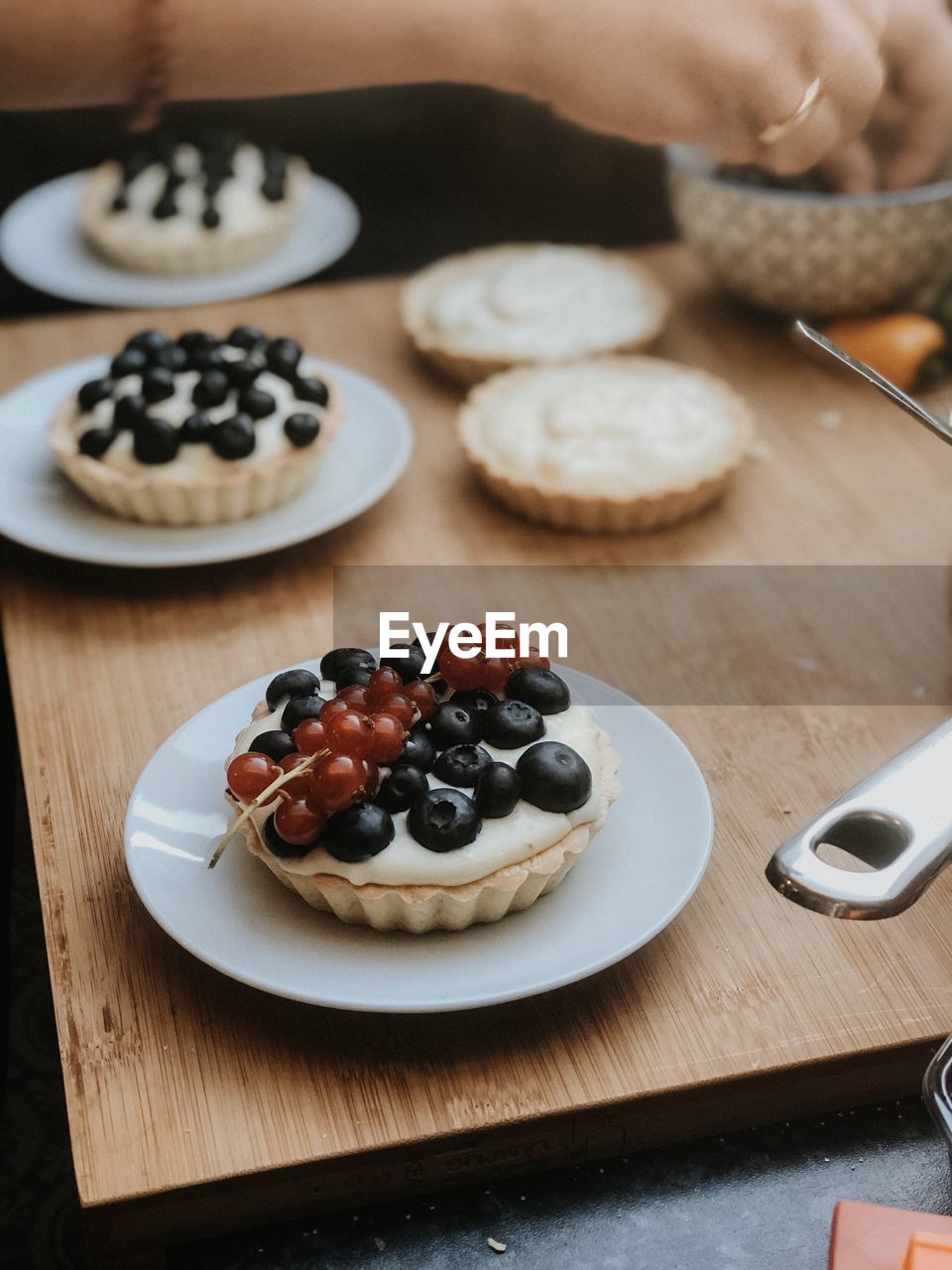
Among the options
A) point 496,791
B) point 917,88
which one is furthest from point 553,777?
point 917,88

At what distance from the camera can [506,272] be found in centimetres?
154

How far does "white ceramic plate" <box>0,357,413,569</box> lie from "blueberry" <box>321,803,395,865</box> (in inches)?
18.1

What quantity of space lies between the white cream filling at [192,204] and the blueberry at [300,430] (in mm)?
613

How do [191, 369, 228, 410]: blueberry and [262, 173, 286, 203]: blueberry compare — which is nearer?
[191, 369, 228, 410]: blueberry

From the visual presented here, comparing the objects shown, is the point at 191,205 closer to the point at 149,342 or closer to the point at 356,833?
the point at 149,342

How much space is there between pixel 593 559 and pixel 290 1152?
0.65 m

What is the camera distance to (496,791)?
2.53ft

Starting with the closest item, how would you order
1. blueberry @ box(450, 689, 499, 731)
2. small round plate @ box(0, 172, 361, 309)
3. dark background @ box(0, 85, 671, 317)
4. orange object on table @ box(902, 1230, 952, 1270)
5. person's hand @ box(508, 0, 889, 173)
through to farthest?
orange object on table @ box(902, 1230, 952, 1270)
blueberry @ box(450, 689, 499, 731)
person's hand @ box(508, 0, 889, 173)
small round plate @ box(0, 172, 361, 309)
dark background @ box(0, 85, 671, 317)

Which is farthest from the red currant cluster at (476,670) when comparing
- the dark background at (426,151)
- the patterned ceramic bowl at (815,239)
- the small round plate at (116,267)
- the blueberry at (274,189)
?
the dark background at (426,151)

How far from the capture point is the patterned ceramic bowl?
1418mm

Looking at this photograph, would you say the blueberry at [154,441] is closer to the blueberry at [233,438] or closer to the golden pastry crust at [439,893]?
the blueberry at [233,438]

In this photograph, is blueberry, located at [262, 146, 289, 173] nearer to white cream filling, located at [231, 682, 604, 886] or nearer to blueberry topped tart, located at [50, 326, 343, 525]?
blueberry topped tart, located at [50, 326, 343, 525]

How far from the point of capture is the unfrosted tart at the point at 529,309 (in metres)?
1.45

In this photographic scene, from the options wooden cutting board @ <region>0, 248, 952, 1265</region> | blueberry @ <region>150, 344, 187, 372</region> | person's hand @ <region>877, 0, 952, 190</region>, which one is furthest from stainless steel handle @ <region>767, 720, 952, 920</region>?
person's hand @ <region>877, 0, 952, 190</region>
